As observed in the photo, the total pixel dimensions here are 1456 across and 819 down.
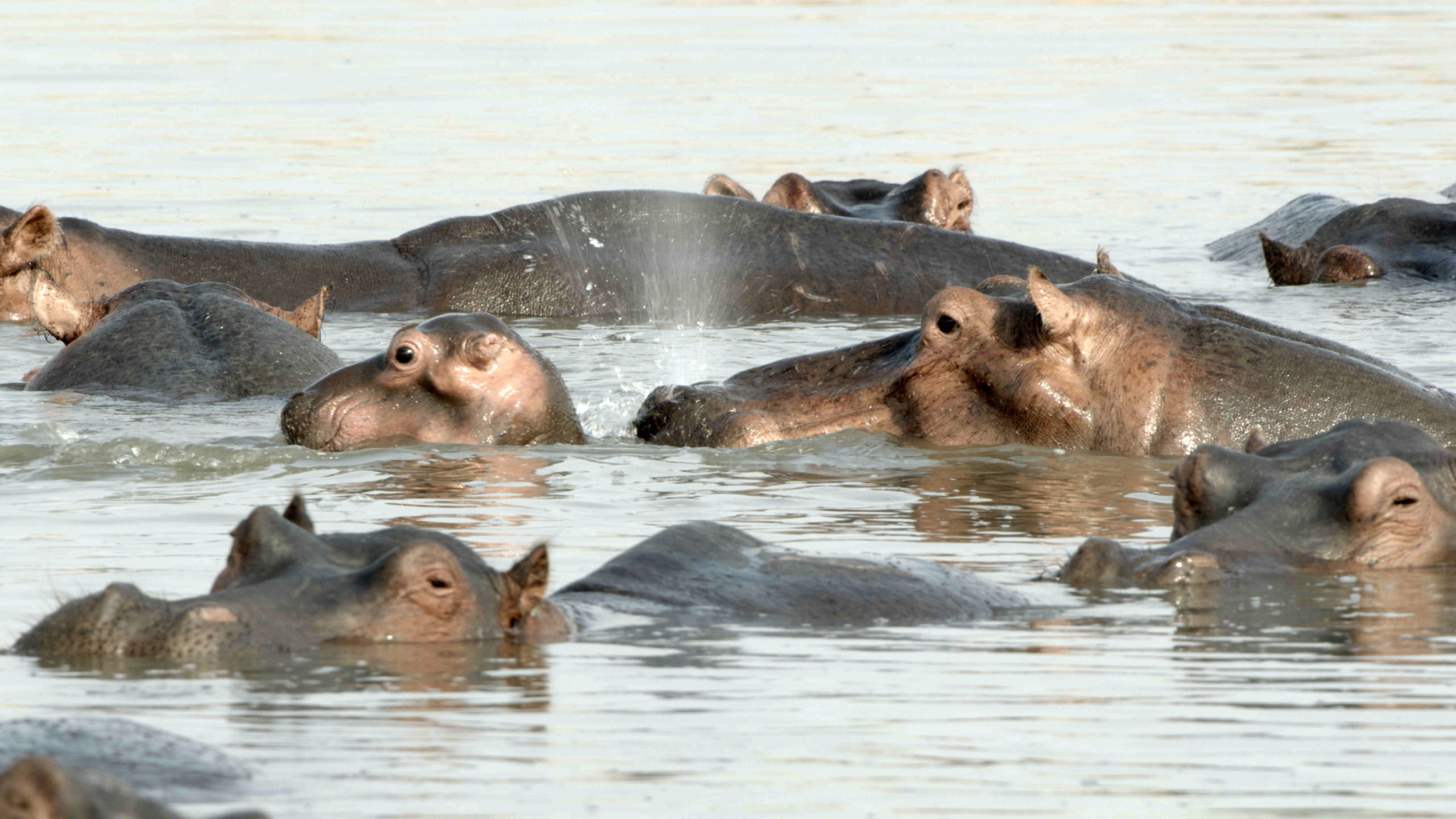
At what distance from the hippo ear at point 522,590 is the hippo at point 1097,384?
2.90 m

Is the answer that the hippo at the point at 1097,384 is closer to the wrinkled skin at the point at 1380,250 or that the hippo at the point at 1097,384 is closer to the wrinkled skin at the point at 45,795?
the wrinkled skin at the point at 45,795

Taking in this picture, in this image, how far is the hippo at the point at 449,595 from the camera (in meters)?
4.46

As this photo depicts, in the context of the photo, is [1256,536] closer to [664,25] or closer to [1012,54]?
[1012,54]

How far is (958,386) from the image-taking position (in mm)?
7641

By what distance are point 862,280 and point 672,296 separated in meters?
1.01

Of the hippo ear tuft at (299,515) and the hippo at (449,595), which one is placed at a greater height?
the hippo ear tuft at (299,515)

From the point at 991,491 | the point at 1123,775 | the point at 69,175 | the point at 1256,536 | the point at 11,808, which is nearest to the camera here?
the point at 11,808

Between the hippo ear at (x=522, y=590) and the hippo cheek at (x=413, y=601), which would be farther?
the hippo ear at (x=522, y=590)

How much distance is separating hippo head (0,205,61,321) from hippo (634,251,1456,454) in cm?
445

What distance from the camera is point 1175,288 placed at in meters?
13.8

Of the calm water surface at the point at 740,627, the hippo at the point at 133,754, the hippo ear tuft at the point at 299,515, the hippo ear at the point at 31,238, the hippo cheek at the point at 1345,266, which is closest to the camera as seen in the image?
the hippo at the point at 133,754

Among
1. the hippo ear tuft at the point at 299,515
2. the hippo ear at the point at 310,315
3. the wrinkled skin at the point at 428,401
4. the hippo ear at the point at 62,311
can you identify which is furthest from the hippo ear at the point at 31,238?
the hippo ear tuft at the point at 299,515

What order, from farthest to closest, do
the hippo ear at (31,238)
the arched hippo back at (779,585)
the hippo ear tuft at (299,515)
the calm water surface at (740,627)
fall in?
1. the hippo ear at (31,238)
2. the arched hippo back at (779,585)
3. the hippo ear tuft at (299,515)
4. the calm water surface at (740,627)

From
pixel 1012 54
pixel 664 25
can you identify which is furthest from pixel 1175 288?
pixel 664 25
